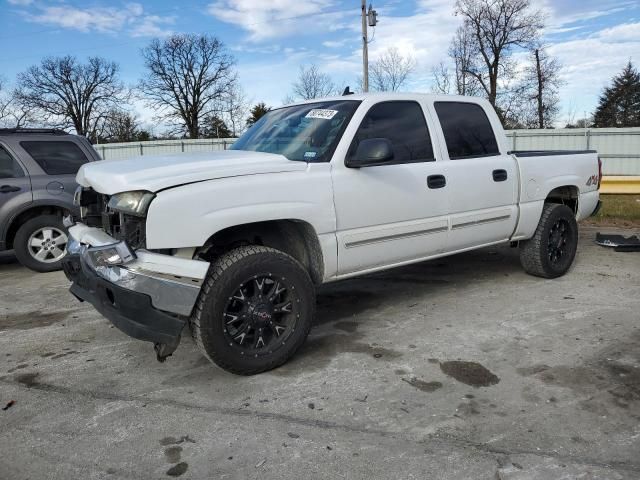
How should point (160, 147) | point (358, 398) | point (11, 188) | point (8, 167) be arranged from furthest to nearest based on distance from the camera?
point (160, 147) < point (8, 167) < point (11, 188) < point (358, 398)

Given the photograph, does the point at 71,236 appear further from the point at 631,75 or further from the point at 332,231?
the point at 631,75

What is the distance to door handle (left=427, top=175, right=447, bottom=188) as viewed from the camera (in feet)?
14.1

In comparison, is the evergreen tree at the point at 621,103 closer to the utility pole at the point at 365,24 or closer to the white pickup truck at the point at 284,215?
the utility pole at the point at 365,24

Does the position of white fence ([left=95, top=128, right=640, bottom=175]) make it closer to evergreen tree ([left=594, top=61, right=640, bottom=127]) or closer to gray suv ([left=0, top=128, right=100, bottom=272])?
gray suv ([left=0, top=128, right=100, bottom=272])

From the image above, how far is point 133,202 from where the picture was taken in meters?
3.11

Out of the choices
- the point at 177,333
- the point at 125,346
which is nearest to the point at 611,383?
the point at 177,333

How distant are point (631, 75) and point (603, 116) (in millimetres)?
4411

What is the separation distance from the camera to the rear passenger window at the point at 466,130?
4656mm

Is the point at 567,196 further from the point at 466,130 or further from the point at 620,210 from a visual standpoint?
the point at 620,210

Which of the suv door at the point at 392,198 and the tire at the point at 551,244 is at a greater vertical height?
the suv door at the point at 392,198

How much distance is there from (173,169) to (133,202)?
1.07ft

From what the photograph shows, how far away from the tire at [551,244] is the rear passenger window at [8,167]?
19.9ft

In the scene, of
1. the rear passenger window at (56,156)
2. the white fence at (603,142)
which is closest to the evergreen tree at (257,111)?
the white fence at (603,142)

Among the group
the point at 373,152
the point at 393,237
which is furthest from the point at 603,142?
the point at 373,152
